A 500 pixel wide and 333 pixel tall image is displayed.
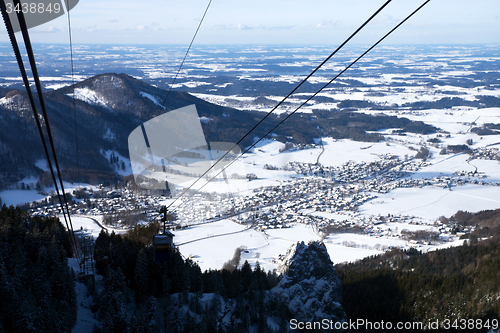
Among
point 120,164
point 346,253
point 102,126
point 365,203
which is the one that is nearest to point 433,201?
point 365,203

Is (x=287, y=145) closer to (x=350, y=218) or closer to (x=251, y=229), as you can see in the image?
(x=350, y=218)

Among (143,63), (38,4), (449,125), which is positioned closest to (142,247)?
→ (38,4)

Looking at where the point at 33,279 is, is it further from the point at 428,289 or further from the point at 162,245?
the point at 428,289

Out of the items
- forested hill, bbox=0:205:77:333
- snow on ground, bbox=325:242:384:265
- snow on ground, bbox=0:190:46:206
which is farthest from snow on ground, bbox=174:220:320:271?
snow on ground, bbox=0:190:46:206

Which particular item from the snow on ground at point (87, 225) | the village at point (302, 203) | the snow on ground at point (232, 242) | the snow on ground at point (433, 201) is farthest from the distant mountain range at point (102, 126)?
the snow on ground at point (433, 201)

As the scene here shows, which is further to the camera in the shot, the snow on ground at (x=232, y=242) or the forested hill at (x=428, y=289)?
the snow on ground at (x=232, y=242)

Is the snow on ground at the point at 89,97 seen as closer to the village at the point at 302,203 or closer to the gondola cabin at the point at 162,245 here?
the village at the point at 302,203
